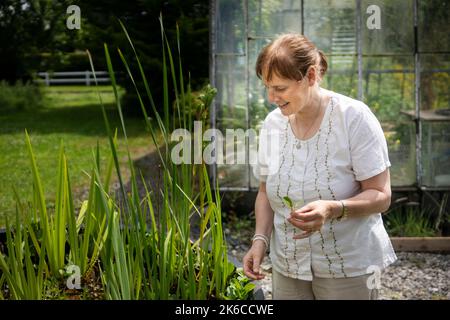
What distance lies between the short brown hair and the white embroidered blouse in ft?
0.48

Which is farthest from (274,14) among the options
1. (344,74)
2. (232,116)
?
(232,116)

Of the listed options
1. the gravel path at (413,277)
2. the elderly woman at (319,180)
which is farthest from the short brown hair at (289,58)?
the gravel path at (413,277)

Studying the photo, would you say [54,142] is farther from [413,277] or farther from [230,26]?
[413,277]

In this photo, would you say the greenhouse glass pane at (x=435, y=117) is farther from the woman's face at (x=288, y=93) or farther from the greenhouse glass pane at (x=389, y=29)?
the woman's face at (x=288, y=93)

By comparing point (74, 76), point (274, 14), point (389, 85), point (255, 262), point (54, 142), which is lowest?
point (54, 142)

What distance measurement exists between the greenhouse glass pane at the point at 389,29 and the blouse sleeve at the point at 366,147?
128 inches

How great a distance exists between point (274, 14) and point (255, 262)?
3311 mm

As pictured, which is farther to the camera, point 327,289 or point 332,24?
point 332,24

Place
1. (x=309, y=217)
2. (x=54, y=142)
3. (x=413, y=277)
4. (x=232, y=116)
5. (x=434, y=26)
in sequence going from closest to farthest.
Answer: (x=309, y=217) < (x=413, y=277) < (x=434, y=26) < (x=232, y=116) < (x=54, y=142)

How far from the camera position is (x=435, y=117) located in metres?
4.89

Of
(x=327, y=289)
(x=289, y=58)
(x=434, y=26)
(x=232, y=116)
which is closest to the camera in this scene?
(x=289, y=58)
